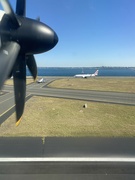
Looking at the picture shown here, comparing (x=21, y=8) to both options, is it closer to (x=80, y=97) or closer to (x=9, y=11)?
(x=9, y=11)

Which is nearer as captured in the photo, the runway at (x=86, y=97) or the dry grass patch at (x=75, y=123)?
the dry grass patch at (x=75, y=123)

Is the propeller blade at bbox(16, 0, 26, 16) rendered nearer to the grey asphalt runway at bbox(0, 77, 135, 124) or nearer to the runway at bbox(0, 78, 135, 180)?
→ the runway at bbox(0, 78, 135, 180)

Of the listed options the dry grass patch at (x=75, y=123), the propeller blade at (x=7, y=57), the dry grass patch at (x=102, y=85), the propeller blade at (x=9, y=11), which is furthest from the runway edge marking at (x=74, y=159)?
the dry grass patch at (x=102, y=85)

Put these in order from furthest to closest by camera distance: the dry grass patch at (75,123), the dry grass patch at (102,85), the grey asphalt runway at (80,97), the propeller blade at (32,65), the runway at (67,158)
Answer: the dry grass patch at (102,85), the grey asphalt runway at (80,97), the dry grass patch at (75,123), the propeller blade at (32,65), the runway at (67,158)

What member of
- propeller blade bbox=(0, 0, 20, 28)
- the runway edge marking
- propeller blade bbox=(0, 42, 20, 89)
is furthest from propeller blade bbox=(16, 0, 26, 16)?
the runway edge marking

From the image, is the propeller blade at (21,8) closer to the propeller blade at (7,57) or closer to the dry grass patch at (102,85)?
the propeller blade at (7,57)

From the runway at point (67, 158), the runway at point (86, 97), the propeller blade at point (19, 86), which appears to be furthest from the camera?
the runway at point (86, 97)

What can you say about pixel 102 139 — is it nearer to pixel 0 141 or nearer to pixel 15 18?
pixel 0 141
